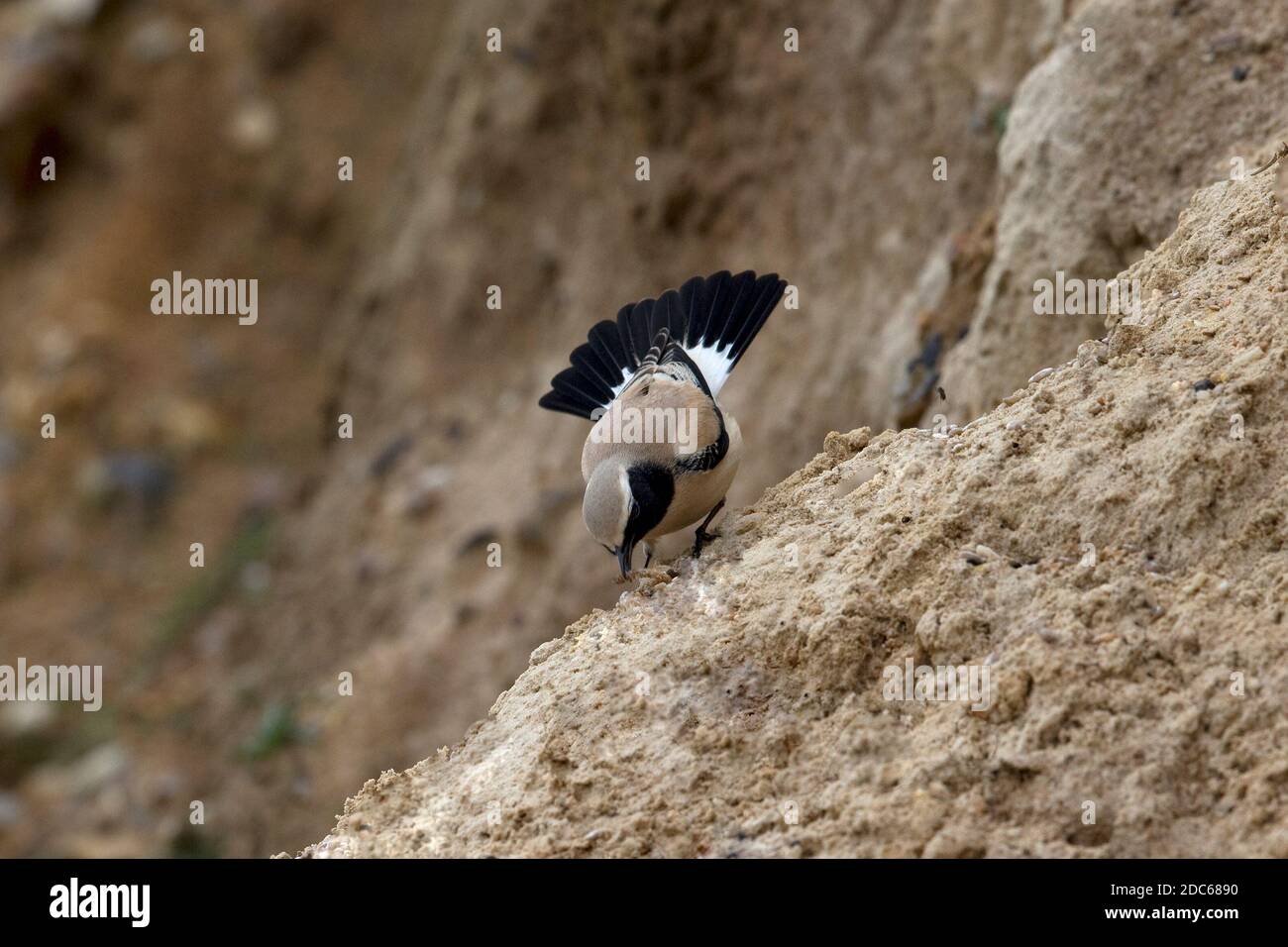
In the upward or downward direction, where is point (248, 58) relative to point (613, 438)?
upward

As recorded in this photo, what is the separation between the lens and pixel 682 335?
7.21m

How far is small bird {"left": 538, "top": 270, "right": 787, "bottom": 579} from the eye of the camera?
19.5 feet

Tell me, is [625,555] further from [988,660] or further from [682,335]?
[988,660]

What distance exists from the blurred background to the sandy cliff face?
85.7 inches

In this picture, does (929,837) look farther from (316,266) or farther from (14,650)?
(316,266)

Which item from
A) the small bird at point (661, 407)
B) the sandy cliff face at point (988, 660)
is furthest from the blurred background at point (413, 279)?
the sandy cliff face at point (988, 660)

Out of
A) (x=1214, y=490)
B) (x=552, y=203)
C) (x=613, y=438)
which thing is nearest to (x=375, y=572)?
(x=552, y=203)

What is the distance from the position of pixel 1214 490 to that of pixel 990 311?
3085 mm

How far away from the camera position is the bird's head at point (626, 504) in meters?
5.86

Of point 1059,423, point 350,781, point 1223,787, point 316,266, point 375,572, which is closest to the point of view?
point 1223,787

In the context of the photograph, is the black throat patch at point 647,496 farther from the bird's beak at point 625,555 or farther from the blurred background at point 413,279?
the blurred background at point 413,279

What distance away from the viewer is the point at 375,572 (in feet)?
42.1

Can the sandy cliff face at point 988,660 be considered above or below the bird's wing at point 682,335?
below

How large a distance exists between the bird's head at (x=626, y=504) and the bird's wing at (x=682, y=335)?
3.62ft
